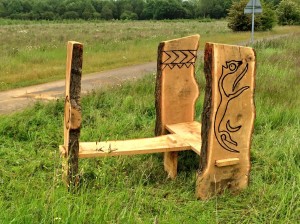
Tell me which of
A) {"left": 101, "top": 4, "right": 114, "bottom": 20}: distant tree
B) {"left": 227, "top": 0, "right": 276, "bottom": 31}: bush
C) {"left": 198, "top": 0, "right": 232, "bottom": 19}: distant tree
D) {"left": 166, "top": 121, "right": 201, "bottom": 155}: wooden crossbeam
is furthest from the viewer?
{"left": 198, "top": 0, "right": 232, "bottom": 19}: distant tree

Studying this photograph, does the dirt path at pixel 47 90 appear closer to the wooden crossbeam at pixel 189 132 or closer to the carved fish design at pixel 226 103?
the wooden crossbeam at pixel 189 132

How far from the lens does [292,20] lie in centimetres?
4406

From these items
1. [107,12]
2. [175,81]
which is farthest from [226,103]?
[107,12]

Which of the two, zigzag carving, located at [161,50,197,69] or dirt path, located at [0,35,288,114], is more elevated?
zigzag carving, located at [161,50,197,69]

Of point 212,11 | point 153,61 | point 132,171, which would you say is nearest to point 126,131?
point 132,171

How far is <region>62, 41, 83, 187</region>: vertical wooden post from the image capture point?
12.2 ft

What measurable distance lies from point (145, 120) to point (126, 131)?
523 millimetres

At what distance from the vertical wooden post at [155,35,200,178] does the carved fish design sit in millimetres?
1231

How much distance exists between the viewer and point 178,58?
191 inches

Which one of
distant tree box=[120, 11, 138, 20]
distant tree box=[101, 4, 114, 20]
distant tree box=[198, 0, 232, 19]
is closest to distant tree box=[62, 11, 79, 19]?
Result: distant tree box=[101, 4, 114, 20]

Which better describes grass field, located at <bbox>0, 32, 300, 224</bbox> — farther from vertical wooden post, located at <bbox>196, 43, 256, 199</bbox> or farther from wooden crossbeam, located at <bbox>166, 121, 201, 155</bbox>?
wooden crossbeam, located at <bbox>166, 121, 201, 155</bbox>

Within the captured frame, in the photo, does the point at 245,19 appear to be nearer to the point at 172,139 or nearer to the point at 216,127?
the point at 172,139

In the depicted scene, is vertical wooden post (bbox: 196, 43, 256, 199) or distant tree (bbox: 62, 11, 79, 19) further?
distant tree (bbox: 62, 11, 79, 19)

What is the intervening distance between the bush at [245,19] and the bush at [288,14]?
12.5 m
